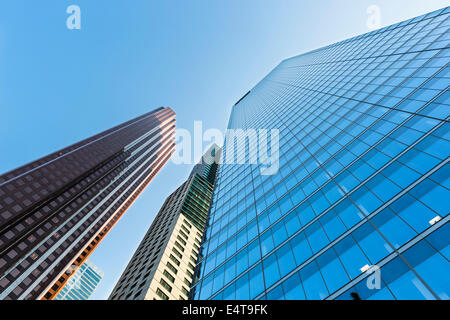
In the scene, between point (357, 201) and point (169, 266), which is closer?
point (357, 201)

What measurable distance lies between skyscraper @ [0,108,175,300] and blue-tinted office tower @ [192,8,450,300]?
65.7m

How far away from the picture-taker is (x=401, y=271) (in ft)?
45.1

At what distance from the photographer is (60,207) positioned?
95938mm

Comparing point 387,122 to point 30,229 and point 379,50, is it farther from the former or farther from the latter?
point 30,229

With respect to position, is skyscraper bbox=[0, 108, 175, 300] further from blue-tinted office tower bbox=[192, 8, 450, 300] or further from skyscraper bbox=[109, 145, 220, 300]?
blue-tinted office tower bbox=[192, 8, 450, 300]

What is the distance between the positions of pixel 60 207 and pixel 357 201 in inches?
4115

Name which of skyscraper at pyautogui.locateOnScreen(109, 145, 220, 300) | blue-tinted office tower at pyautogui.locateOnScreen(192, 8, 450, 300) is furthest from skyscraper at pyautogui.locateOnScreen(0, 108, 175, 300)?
blue-tinted office tower at pyautogui.locateOnScreen(192, 8, 450, 300)

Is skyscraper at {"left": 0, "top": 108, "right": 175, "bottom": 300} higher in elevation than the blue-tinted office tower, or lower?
higher

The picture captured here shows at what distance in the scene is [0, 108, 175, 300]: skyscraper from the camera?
73812 mm

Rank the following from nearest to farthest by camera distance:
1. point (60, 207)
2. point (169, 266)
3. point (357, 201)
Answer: point (357, 201) → point (169, 266) → point (60, 207)

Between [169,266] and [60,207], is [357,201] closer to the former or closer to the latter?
[169,266]

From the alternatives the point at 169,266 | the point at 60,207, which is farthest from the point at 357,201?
the point at 60,207

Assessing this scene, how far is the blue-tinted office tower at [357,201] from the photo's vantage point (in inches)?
584

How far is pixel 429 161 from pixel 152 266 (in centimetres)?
4429
